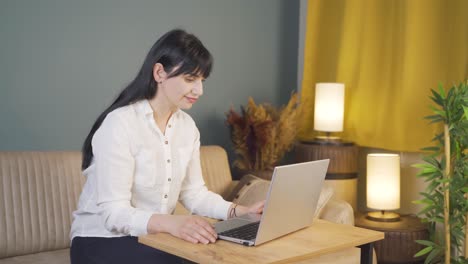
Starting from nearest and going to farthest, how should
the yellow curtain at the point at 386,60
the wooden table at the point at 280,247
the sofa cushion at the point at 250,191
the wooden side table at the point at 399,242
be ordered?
the wooden table at the point at 280,247, the sofa cushion at the point at 250,191, the wooden side table at the point at 399,242, the yellow curtain at the point at 386,60

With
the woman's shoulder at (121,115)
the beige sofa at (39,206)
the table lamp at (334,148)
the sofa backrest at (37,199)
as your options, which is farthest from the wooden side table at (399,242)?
the woman's shoulder at (121,115)

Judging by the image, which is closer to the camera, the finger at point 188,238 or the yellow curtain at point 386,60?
the finger at point 188,238

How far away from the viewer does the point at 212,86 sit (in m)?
3.79

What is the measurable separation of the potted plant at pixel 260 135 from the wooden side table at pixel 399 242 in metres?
0.64

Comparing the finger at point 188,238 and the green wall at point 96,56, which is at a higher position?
the green wall at point 96,56

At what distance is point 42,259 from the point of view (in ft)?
8.36

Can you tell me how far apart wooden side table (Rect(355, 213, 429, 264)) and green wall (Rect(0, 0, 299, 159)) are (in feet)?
3.77

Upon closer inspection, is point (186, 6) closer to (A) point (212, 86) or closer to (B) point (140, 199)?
(A) point (212, 86)

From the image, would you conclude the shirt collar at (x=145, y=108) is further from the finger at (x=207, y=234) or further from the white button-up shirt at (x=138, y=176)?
the finger at (x=207, y=234)

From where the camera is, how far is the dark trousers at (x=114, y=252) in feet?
5.91

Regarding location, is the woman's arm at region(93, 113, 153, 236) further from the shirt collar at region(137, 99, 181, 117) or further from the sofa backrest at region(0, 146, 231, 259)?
the sofa backrest at region(0, 146, 231, 259)

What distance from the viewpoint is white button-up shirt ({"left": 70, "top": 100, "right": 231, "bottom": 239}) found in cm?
186

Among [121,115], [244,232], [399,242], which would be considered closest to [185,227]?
[244,232]

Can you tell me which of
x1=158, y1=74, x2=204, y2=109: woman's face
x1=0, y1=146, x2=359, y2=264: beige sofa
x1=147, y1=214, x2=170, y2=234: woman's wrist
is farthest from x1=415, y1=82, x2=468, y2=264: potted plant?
x1=147, y1=214, x2=170, y2=234: woman's wrist
